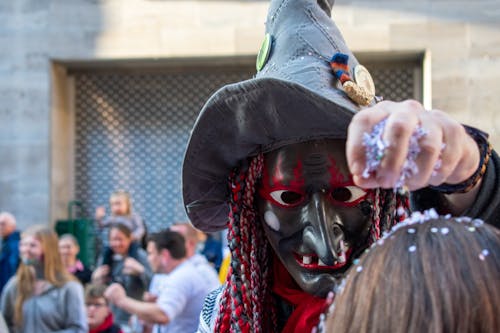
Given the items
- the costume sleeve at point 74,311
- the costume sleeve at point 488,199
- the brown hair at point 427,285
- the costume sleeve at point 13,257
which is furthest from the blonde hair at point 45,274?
the brown hair at point 427,285

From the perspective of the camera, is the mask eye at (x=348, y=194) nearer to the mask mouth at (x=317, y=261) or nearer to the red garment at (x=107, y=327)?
the mask mouth at (x=317, y=261)

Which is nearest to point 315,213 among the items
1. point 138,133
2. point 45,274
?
point 45,274

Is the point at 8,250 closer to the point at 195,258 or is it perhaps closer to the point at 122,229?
the point at 122,229

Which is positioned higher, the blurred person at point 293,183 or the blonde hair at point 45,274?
the blurred person at point 293,183

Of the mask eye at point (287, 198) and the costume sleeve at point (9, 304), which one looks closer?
the mask eye at point (287, 198)

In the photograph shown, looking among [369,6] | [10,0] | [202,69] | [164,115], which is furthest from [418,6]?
[10,0]

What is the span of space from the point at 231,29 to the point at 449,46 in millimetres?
2306

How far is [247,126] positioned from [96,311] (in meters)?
3.36

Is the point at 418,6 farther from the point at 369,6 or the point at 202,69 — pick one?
the point at 202,69

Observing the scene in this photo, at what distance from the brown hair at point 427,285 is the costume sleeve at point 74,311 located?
3.61 m

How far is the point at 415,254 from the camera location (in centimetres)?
101

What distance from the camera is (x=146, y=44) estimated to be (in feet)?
26.2

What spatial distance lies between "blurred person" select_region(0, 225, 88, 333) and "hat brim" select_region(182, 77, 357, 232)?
2792 millimetres

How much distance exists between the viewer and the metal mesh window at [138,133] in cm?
878
